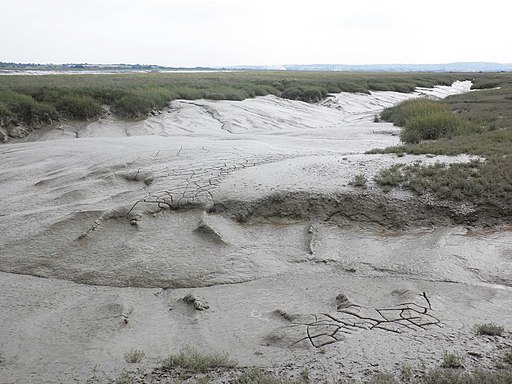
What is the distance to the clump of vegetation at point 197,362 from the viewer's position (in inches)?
154

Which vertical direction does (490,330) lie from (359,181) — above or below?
below

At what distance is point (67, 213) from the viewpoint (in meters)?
7.32

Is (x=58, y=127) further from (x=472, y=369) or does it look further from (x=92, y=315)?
(x=472, y=369)

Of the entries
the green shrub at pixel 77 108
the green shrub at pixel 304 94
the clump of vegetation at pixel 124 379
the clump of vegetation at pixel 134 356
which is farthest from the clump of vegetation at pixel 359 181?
the green shrub at pixel 304 94

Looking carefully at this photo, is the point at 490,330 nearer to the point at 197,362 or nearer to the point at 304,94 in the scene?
the point at 197,362

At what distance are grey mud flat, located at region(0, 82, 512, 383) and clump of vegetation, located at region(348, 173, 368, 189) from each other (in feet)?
0.29

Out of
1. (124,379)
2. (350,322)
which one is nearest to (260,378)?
(124,379)

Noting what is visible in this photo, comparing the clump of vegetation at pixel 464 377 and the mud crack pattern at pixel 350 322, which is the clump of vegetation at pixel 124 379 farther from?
the clump of vegetation at pixel 464 377

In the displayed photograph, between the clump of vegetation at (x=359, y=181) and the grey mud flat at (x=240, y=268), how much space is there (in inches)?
3.5

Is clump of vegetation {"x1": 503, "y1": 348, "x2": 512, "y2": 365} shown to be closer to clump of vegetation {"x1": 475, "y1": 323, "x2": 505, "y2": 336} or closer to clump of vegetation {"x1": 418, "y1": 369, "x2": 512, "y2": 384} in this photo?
clump of vegetation {"x1": 418, "y1": 369, "x2": 512, "y2": 384}

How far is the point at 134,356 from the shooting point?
161 inches

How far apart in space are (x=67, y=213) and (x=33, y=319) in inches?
104

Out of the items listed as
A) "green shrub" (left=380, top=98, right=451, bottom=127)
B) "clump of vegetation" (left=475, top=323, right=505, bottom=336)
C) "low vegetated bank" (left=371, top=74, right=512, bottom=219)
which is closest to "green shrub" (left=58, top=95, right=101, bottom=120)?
"green shrub" (left=380, top=98, right=451, bottom=127)

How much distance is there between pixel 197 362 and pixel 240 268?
7.13 feet
